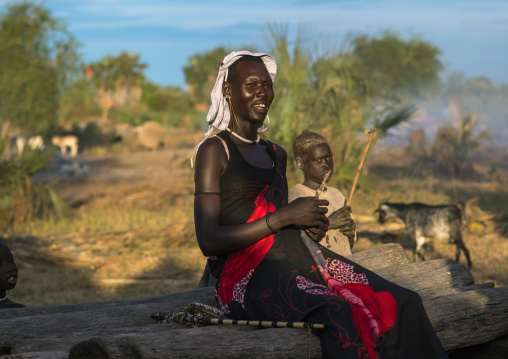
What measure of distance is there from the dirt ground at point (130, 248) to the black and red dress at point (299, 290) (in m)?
4.18

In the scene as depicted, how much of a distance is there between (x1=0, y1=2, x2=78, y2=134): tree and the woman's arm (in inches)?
934

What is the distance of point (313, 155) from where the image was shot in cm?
467

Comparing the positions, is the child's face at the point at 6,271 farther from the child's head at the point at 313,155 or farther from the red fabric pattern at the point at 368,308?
the red fabric pattern at the point at 368,308

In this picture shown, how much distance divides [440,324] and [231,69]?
171cm

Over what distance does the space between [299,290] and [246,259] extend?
332 mm

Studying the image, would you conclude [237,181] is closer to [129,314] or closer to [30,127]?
[129,314]

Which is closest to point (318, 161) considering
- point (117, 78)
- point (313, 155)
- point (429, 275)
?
point (313, 155)

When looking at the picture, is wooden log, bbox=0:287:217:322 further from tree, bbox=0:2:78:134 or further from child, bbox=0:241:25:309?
tree, bbox=0:2:78:134

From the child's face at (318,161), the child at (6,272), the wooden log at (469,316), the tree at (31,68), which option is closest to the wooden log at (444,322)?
the wooden log at (469,316)

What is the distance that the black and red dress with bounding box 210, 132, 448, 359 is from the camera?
2738 mm

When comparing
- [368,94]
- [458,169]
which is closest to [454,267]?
[368,94]

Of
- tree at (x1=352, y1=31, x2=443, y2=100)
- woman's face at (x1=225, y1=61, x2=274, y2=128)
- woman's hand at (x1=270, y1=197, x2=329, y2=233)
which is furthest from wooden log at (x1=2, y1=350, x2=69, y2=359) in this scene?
tree at (x1=352, y1=31, x2=443, y2=100)

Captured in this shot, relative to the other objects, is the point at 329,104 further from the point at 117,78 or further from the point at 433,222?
the point at 117,78

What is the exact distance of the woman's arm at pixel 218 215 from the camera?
2900 mm
